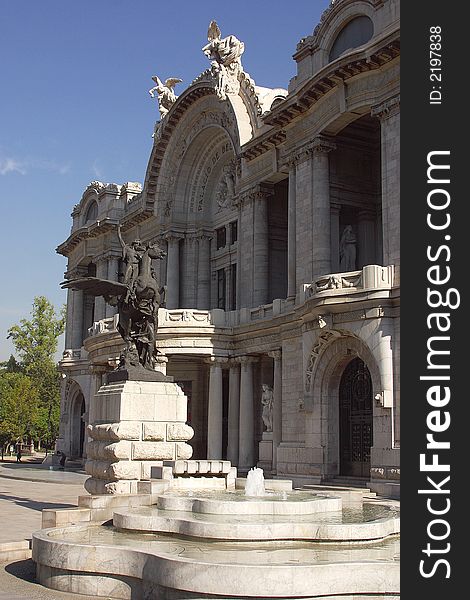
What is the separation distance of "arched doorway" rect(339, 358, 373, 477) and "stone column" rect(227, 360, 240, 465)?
27.7ft

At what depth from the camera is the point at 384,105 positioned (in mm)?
29531

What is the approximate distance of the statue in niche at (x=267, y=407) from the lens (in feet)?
116

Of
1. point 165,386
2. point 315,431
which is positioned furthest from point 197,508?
point 315,431

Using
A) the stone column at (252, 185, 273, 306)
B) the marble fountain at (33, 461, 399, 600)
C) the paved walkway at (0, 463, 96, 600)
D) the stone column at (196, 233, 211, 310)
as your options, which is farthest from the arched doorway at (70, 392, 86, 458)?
the marble fountain at (33, 461, 399, 600)

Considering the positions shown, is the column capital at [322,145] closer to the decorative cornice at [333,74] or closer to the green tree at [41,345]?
the decorative cornice at [333,74]

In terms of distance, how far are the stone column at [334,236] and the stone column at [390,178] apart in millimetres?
5364

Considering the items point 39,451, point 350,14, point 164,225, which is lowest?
point 39,451

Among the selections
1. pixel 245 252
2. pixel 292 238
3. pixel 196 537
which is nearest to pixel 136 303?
pixel 196 537

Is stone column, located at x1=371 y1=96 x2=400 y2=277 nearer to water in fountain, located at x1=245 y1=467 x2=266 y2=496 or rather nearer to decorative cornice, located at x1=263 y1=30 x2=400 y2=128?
decorative cornice, located at x1=263 y1=30 x2=400 y2=128

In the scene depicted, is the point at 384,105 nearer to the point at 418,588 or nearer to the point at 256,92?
the point at 256,92

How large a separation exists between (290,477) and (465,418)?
2469 cm

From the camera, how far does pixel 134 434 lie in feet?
59.3

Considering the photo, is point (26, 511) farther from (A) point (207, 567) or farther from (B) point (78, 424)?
(B) point (78, 424)

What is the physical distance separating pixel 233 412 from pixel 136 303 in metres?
19.7
